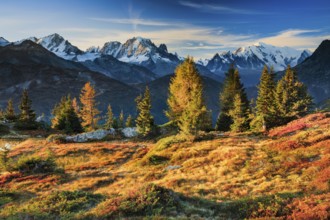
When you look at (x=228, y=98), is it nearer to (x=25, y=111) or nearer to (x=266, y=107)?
(x=266, y=107)

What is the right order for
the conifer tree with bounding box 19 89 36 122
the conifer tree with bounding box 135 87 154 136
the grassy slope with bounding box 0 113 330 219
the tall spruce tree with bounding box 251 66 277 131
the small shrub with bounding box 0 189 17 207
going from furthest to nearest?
1. the conifer tree with bounding box 19 89 36 122
2. the conifer tree with bounding box 135 87 154 136
3. the tall spruce tree with bounding box 251 66 277 131
4. the small shrub with bounding box 0 189 17 207
5. the grassy slope with bounding box 0 113 330 219

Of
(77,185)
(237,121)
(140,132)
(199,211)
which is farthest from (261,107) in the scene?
(199,211)

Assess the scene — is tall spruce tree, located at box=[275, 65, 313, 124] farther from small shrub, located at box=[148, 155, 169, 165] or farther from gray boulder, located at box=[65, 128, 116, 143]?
gray boulder, located at box=[65, 128, 116, 143]

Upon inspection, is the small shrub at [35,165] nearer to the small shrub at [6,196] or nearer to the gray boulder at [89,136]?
the small shrub at [6,196]

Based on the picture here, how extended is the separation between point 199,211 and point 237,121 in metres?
36.1

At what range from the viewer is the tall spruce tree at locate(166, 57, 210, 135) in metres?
38.8

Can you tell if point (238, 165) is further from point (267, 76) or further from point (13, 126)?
point (13, 126)

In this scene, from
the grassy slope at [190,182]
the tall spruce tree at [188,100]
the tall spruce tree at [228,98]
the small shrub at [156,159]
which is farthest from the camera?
the tall spruce tree at [228,98]

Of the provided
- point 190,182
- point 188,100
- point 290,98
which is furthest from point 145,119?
point 190,182

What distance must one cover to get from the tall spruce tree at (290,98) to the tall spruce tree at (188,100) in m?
15.2

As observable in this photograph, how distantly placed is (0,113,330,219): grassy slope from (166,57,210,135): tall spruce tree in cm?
304

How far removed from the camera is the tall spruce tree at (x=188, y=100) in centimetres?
3884

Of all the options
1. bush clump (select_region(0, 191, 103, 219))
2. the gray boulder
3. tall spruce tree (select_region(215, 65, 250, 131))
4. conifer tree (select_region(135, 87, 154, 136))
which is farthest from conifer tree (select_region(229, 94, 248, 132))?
bush clump (select_region(0, 191, 103, 219))

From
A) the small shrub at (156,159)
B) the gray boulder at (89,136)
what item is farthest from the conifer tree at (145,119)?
the small shrub at (156,159)
